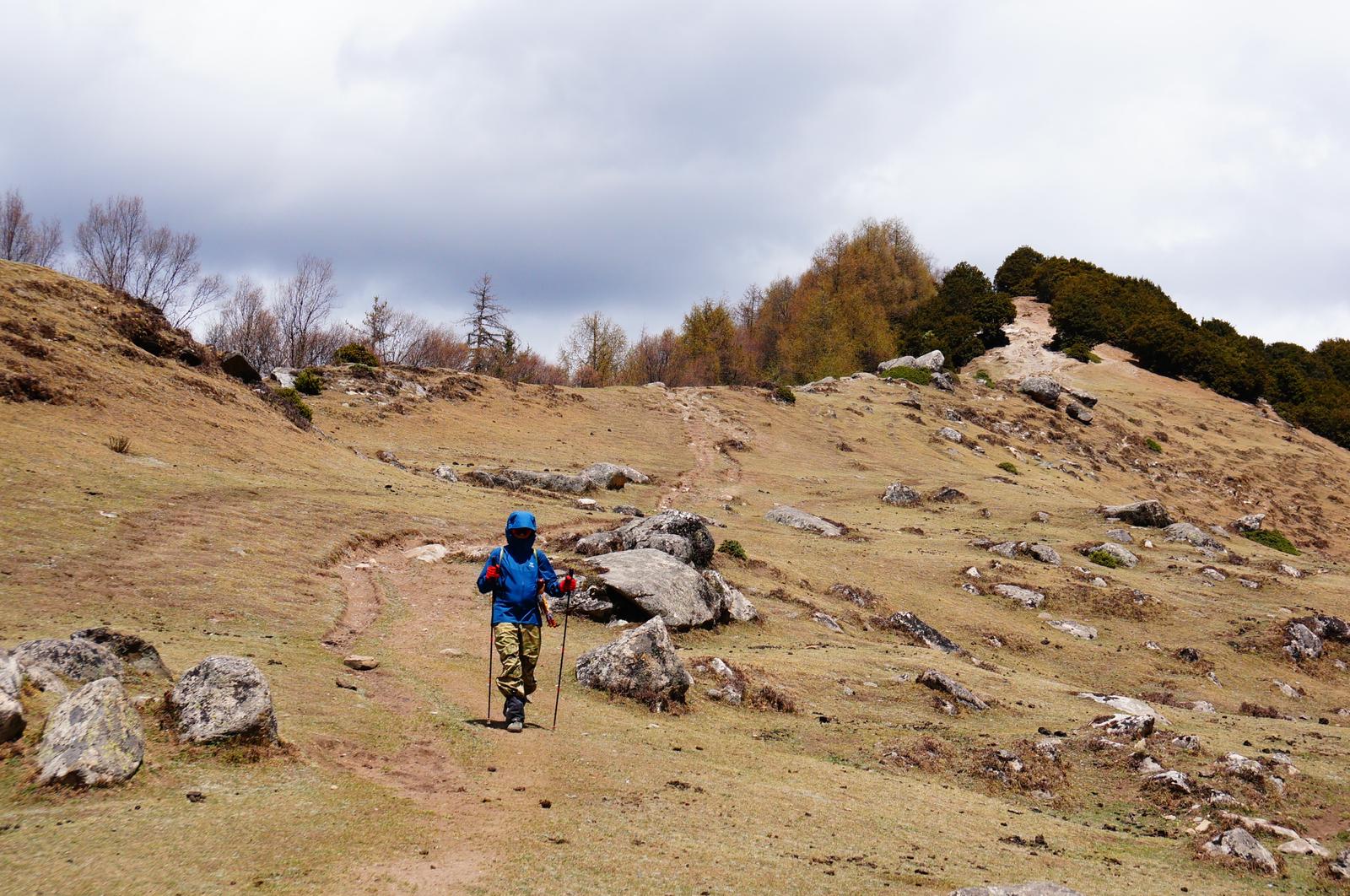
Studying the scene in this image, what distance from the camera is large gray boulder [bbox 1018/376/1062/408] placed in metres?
79.2

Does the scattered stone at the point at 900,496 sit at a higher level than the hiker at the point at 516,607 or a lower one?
higher

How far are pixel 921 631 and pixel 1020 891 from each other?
18.5 metres

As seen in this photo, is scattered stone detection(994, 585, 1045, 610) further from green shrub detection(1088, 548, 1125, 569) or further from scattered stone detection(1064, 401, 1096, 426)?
scattered stone detection(1064, 401, 1096, 426)

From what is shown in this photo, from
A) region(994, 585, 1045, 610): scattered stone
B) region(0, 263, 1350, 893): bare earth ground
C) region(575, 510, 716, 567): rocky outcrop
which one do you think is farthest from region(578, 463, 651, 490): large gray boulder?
region(994, 585, 1045, 610): scattered stone

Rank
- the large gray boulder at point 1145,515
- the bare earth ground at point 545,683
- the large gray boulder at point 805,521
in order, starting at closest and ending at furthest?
the bare earth ground at point 545,683, the large gray boulder at point 805,521, the large gray boulder at point 1145,515

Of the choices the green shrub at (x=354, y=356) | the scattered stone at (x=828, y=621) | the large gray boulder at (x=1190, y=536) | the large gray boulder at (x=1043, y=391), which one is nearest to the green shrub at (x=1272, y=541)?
the large gray boulder at (x=1190, y=536)

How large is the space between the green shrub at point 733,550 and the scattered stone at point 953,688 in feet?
35.6

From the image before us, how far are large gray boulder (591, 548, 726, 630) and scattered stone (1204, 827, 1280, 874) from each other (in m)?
11.6

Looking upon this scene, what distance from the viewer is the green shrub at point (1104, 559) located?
35.1 meters

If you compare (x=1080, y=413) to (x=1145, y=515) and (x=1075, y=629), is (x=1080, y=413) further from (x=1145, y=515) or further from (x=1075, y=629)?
(x=1075, y=629)

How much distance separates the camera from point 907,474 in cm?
5694

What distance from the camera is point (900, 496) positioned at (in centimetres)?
4719

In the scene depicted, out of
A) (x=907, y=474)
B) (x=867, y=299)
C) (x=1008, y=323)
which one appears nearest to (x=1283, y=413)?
(x=1008, y=323)

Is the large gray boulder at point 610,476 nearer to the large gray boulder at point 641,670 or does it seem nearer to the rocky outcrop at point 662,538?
the rocky outcrop at point 662,538
